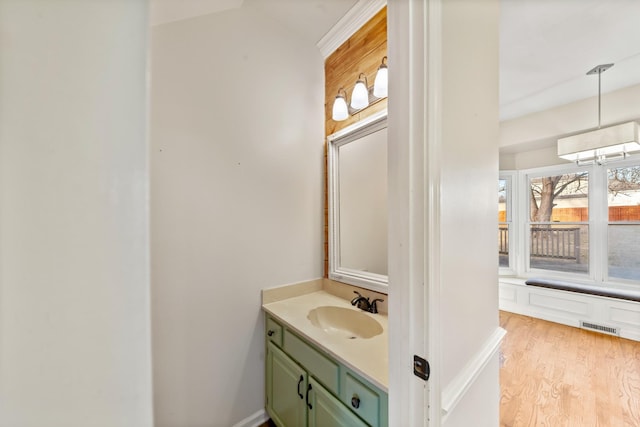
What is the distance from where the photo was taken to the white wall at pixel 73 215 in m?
0.15

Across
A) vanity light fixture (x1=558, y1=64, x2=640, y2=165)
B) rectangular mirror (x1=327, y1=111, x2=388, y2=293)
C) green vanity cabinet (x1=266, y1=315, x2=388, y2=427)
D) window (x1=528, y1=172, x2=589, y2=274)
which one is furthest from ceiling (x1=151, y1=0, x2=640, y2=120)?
green vanity cabinet (x1=266, y1=315, x2=388, y2=427)

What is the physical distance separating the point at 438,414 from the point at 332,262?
1.18 metres

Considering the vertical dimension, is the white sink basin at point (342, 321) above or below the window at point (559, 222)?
below

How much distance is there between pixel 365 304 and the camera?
1.53 meters

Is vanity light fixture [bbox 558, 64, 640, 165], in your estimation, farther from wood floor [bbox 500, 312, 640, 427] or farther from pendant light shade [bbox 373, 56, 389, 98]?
pendant light shade [bbox 373, 56, 389, 98]

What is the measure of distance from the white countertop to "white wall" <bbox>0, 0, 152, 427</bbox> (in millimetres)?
888

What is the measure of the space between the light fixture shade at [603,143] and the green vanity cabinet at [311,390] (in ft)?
10.8

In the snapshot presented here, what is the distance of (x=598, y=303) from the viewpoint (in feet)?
9.52

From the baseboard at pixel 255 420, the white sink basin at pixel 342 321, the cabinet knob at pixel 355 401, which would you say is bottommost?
the baseboard at pixel 255 420

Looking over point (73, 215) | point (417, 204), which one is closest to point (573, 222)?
point (417, 204)

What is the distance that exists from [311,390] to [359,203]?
112cm

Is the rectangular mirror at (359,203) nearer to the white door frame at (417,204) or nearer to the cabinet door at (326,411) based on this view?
the cabinet door at (326,411)

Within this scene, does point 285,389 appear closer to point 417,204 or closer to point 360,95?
point 417,204

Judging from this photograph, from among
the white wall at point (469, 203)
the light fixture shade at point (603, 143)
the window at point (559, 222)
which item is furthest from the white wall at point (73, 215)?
the window at point (559, 222)
